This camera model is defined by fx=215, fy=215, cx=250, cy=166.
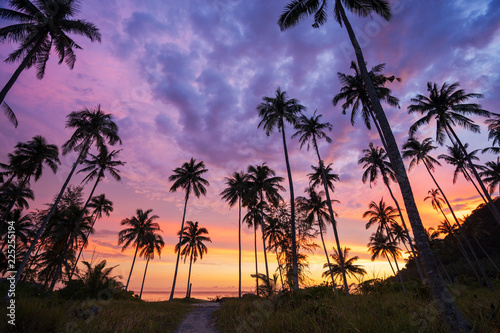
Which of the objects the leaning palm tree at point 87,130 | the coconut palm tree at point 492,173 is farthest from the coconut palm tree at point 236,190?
the coconut palm tree at point 492,173

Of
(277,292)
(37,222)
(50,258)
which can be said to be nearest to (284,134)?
(277,292)

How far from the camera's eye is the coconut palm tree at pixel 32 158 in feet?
77.9

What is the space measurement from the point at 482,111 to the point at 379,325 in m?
25.7

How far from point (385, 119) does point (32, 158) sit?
110ft

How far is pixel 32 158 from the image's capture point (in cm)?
2411

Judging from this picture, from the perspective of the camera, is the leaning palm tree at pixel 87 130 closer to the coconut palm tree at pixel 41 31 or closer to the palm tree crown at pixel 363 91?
the coconut palm tree at pixel 41 31

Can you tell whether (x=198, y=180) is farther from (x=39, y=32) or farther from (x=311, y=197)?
(x=39, y=32)

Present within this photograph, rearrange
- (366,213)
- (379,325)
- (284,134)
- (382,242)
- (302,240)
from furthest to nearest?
1. (382,242)
2. (366,213)
3. (302,240)
4. (284,134)
5. (379,325)

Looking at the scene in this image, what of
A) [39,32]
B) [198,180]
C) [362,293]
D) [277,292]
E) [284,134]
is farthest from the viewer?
[198,180]

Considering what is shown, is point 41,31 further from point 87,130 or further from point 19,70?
point 87,130

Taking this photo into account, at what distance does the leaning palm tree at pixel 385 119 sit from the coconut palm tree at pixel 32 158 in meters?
29.1

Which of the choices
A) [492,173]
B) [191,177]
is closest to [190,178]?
[191,177]

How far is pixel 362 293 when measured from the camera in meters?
6.02

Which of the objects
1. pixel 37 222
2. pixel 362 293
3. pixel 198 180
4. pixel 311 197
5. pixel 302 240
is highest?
pixel 198 180
